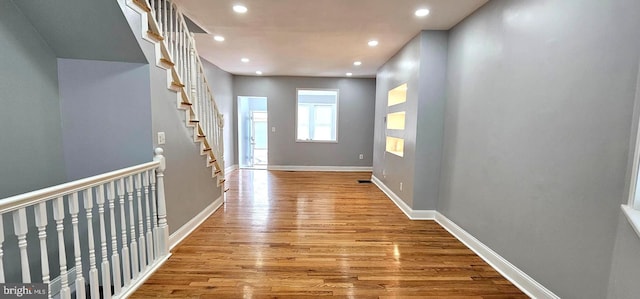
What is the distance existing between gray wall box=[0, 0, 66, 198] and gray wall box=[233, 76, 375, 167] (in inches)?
197

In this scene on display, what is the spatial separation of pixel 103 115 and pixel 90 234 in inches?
40.7

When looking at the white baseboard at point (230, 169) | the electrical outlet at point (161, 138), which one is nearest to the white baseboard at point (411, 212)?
the electrical outlet at point (161, 138)

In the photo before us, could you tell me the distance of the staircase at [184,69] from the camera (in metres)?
2.26

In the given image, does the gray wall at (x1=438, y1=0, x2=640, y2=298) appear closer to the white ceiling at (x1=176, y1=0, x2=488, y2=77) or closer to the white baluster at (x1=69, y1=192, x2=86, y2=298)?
the white ceiling at (x1=176, y1=0, x2=488, y2=77)

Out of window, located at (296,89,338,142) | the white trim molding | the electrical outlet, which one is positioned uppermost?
window, located at (296,89,338,142)

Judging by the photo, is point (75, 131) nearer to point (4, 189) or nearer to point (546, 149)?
point (4, 189)

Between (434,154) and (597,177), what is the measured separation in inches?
74.0

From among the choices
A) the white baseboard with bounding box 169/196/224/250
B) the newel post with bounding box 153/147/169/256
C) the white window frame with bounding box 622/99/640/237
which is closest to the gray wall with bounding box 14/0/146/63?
the newel post with bounding box 153/147/169/256

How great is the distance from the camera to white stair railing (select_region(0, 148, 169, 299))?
133 cm

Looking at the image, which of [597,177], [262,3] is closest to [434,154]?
[597,177]

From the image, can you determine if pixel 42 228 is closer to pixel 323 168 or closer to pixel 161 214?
pixel 161 214

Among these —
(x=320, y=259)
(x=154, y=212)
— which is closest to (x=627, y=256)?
(x=320, y=259)

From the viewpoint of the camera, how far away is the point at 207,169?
3.47 meters

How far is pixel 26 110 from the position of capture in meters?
1.92
